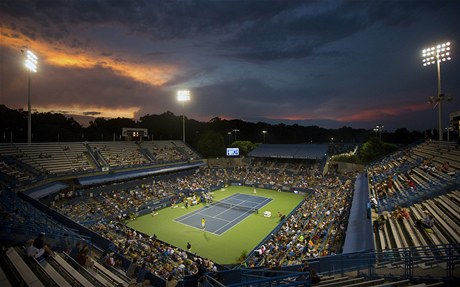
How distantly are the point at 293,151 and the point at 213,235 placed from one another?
33.9 metres

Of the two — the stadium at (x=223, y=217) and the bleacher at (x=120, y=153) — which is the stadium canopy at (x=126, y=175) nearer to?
the stadium at (x=223, y=217)

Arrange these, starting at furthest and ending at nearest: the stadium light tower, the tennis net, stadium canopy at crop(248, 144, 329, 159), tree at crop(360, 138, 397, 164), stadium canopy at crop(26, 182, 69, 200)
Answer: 1. stadium canopy at crop(248, 144, 329, 159)
2. tree at crop(360, 138, 397, 164)
3. the tennis net
4. the stadium light tower
5. stadium canopy at crop(26, 182, 69, 200)

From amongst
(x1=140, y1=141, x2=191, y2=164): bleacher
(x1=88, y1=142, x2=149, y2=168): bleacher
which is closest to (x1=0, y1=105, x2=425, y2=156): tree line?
(x1=140, y1=141, x2=191, y2=164): bleacher

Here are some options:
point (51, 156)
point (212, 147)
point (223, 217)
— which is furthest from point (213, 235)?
point (212, 147)

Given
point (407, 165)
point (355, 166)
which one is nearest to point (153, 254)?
point (407, 165)

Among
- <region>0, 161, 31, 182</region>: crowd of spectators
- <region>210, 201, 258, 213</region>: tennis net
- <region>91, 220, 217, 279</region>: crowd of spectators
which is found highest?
<region>0, 161, 31, 182</region>: crowd of spectators

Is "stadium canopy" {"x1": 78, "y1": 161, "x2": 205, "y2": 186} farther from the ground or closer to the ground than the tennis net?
farther from the ground

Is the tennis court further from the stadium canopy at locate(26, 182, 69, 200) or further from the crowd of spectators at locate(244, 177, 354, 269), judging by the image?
the stadium canopy at locate(26, 182, 69, 200)

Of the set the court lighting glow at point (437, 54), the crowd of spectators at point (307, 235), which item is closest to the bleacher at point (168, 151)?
the crowd of spectators at point (307, 235)

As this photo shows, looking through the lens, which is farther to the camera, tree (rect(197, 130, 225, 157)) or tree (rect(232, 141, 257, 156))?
tree (rect(232, 141, 257, 156))

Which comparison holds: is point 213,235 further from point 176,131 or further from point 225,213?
point 176,131

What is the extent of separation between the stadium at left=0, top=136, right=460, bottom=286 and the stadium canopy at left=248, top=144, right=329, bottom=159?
18.7 inches

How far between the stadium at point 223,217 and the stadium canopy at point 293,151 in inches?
18.7

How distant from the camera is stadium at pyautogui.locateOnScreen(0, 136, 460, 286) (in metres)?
8.52
